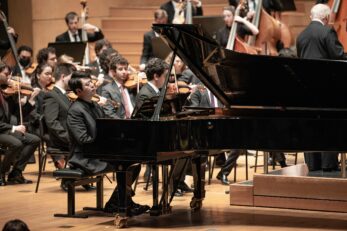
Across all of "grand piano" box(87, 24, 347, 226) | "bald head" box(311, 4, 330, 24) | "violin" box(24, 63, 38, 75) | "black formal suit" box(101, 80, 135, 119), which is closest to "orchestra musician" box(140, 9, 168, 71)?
"violin" box(24, 63, 38, 75)

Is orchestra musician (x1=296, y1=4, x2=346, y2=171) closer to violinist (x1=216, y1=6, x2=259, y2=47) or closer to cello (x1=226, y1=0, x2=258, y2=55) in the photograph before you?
cello (x1=226, y1=0, x2=258, y2=55)

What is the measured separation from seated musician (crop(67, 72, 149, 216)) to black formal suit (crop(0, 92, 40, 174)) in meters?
1.68

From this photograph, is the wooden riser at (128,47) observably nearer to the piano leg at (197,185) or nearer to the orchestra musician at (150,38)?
the orchestra musician at (150,38)

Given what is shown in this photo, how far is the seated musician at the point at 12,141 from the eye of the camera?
857cm

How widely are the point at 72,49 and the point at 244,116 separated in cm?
392

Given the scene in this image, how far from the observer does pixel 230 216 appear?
23.0ft

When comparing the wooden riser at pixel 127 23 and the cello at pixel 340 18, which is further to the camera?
the wooden riser at pixel 127 23

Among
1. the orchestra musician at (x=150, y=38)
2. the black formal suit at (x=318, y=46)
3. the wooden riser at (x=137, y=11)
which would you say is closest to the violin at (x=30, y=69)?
the orchestra musician at (x=150, y=38)

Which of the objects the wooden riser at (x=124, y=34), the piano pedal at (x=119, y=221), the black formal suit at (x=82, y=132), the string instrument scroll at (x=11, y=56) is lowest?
the piano pedal at (x=119, y=221)

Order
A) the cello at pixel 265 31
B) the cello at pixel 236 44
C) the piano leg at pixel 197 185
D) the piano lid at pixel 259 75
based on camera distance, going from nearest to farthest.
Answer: the piano lid at pixel 259 75, the piano leg at pixel 197 185, the cello at pixel 236 44, the cello at pixel 265 31

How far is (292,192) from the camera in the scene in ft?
23.4

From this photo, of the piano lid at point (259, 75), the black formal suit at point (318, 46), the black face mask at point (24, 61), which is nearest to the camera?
the piano lid at point (259, 75)

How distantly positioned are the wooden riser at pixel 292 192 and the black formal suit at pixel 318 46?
0.77 metres

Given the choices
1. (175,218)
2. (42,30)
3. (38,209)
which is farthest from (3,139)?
(42,30)
